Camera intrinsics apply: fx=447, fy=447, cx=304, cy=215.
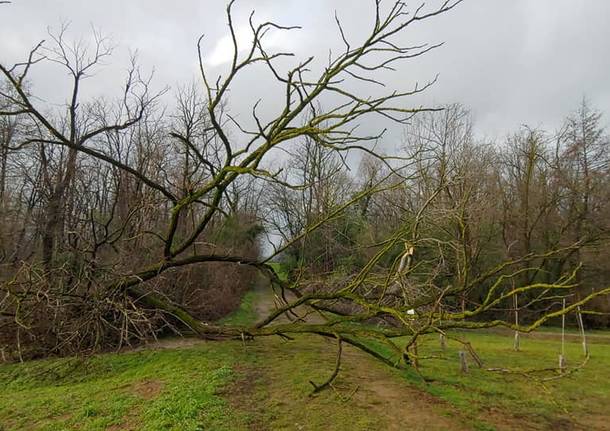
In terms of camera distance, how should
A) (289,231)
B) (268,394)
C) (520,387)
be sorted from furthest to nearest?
(289,231)
(520,387)
(268,394)

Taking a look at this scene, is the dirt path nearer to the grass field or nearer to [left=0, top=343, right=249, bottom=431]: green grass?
the grass field

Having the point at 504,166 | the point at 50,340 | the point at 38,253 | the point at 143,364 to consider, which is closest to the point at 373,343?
the point at 143,364

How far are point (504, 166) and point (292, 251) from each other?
14.0 metres

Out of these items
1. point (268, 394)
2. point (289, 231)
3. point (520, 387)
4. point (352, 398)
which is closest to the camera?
point (352, 398)

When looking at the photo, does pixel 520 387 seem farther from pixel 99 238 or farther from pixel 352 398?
pixel 99 238

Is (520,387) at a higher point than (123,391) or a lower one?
higher

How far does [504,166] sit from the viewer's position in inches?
→ 1063

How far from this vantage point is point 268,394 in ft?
22.7

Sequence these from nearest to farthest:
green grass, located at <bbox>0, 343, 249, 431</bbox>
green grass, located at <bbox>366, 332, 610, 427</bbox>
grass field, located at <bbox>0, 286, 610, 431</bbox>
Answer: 1. green grass, located at <bbox>0, 343, 249, 431</bbox>
2. grass field, located at <bbox>0, 286, 610, 431</bbox>
3. green grass, located at <bbox>366, 332, 610, 427</bbox>

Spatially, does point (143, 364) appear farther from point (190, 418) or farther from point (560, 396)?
point (560, 396)

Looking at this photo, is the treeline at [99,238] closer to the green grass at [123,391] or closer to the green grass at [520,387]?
the green grass at [123,391]

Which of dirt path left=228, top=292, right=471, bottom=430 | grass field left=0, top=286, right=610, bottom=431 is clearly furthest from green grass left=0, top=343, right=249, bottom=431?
dirt path left=228, top=292, right=471, bottom=430

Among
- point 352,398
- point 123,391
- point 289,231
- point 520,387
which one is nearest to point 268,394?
point 352,398

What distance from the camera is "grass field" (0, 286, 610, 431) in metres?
5.79
